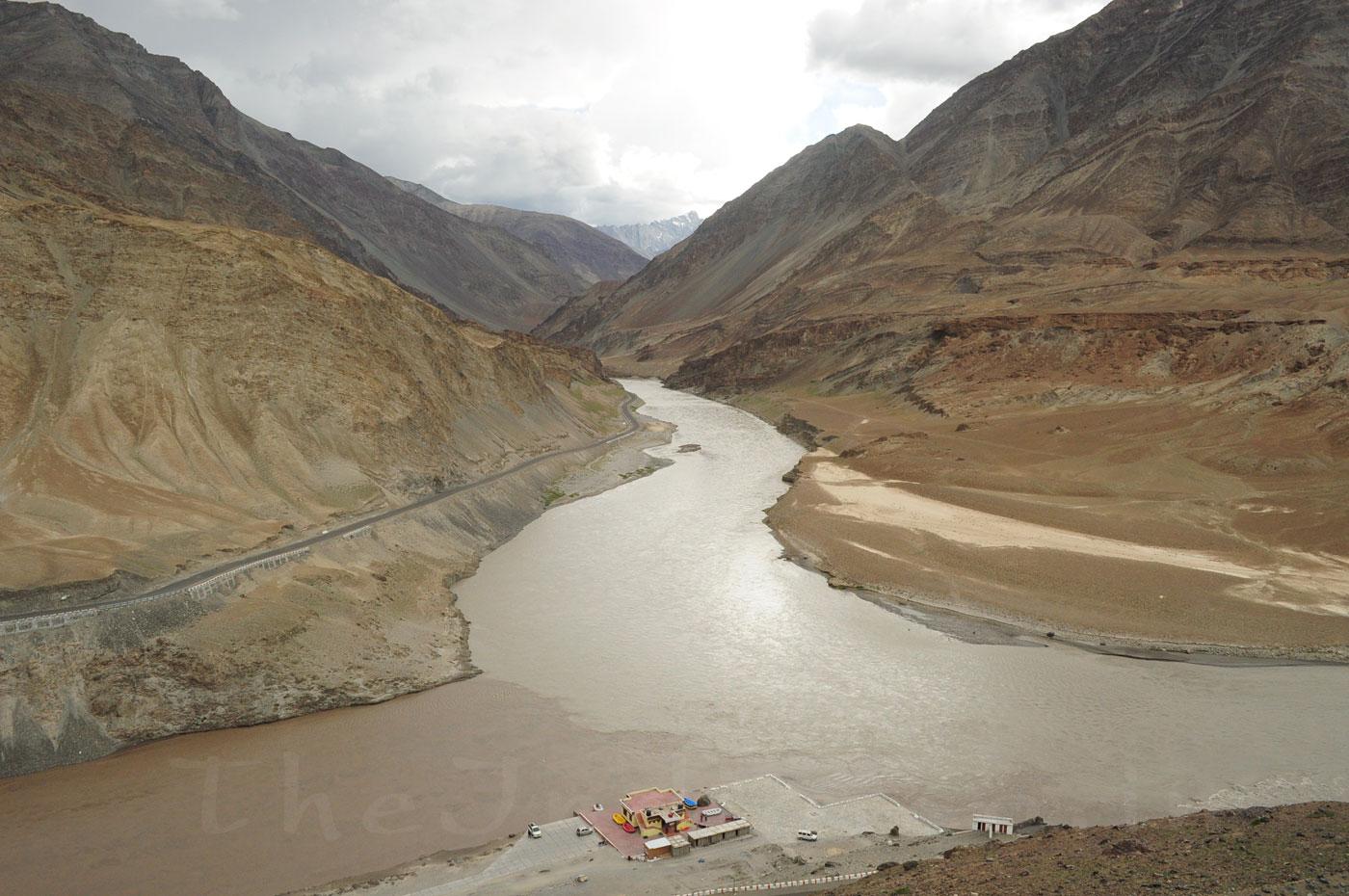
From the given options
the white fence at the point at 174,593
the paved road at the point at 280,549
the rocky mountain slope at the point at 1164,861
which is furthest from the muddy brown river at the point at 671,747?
the paved road at the point at 280,549

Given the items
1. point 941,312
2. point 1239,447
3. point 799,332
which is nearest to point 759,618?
point 1239,447

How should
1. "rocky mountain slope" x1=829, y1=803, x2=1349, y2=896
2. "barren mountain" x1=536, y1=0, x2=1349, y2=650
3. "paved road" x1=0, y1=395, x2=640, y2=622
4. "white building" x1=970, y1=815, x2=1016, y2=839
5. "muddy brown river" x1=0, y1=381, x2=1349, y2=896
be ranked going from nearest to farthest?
"rocky mountain slope" x1=829, y1=803, x2=1349, y2=896
"white building" x1=970, y1=815, x2=1016, y2=839
"muddy brown river" x1=0, y1=381, x2=1349, y2=896
"paved road" x1=0, y1=395, x2=640, y2=622
"barren mountain" x1=536, y1=0, x2=1349, y2=650

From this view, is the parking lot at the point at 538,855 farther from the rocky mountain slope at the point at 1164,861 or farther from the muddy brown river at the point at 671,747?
the rocky mountain slope at the point at 1164,861

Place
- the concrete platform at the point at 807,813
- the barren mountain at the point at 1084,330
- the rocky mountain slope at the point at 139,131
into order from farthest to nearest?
the rocky mountain slope at the point at 139,131, the barren mountain at the point at 1084,330, the concrete platform at the point at 807,813

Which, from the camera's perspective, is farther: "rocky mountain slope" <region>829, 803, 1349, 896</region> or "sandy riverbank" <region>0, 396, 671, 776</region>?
"sandy riverbank" <region>0, 396, 671, 776</region>

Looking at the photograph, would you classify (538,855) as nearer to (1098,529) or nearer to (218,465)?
(218,465)

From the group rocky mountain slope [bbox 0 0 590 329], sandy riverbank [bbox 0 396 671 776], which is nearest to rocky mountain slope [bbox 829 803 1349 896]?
sandy riverbank [bbox 0 396 671 776]

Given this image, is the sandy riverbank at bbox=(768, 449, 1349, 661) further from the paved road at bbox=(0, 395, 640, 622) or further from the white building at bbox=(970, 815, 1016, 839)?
the paved road at bbox=(0, 395, 640, 622)

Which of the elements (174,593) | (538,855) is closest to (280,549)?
(174,593)
